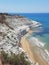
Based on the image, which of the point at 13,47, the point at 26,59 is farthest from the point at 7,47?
the point at 26,59

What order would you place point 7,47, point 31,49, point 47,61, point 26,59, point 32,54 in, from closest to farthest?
point 26,59, point 7,47, point 47,61, point 32,54, point 31,49

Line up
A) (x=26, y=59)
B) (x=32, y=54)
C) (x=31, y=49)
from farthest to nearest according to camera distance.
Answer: (x=31, y=49) → (x=32, y=54) → (x=26, y=59)

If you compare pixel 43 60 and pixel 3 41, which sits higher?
pixel 3 41

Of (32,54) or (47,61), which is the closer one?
(47,61)

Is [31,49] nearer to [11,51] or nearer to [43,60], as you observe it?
[43,60]

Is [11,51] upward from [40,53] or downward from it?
upward

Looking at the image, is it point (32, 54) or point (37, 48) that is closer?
point (32, 54)

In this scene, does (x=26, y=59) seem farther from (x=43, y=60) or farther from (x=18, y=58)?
(x=43, y=60)

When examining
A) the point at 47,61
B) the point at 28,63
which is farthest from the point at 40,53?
the point at 28,63

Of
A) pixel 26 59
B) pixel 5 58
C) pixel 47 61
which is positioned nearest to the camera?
pixel 5 58
